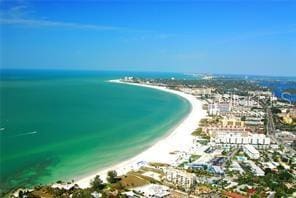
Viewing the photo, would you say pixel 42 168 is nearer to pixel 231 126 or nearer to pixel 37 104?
pixel 231 126

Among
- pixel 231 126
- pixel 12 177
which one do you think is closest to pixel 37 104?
pixel 231 126

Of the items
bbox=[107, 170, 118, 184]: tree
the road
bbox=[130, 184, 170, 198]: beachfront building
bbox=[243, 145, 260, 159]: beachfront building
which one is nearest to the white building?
bbox=[243, 145, 260, 159]: beachfront building

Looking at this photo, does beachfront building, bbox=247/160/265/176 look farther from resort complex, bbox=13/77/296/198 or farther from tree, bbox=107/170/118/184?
tree, bbox=107/170/118/184

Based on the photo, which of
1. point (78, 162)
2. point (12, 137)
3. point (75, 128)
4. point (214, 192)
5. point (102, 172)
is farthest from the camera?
point (75, 128)

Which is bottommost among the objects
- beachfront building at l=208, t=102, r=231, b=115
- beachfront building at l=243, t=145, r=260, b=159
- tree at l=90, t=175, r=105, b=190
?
beachfront building at l=243, t=145, r=260, b=159

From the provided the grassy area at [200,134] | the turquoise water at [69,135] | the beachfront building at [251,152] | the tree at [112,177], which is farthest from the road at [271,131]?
the tree at [112,177]

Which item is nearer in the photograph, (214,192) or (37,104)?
(214,192)

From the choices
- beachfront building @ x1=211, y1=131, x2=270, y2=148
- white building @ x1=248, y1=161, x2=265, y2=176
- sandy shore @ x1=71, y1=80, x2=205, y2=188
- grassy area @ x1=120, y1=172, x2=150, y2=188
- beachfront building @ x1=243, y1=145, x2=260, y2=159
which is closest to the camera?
grassy area @ x1=120, y1=172, x2=150, y2=188

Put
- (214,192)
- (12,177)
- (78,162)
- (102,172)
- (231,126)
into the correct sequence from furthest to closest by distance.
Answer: (231,126) < (78,162) < (102,172) < (12,177) < (214,192)
